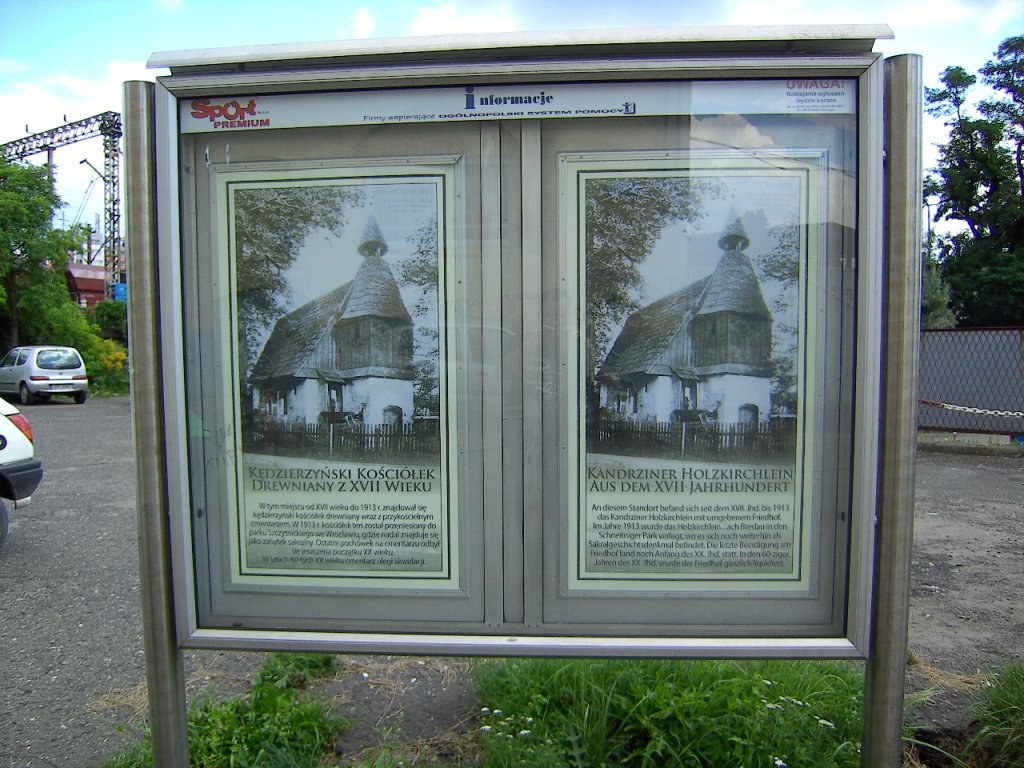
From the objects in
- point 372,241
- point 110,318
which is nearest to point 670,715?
point 372,241

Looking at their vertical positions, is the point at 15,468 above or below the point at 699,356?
below

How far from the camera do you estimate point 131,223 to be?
2346mm

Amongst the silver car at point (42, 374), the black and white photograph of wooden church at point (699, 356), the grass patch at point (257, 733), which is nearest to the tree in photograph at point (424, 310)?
the black and white photograph of wooden church at point (699, 356)

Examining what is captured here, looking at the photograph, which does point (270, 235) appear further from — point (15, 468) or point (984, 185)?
point (984, 185)

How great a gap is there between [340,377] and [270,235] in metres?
0.52

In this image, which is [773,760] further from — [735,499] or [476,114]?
[476,114]

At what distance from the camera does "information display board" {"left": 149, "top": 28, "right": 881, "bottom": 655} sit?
2.35 m

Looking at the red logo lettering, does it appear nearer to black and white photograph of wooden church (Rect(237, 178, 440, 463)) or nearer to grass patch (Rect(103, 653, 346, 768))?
black and white photograph of wooden church (Rect(237, 178, 440, 463))

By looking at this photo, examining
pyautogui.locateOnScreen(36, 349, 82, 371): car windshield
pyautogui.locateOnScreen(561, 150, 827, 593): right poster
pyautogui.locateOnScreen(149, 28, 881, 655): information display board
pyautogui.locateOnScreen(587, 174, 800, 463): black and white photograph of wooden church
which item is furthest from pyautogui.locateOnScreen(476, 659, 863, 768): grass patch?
pyautogui.locateOnScreen(36, 349, 82, 371): car windshield

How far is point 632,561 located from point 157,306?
1.74m

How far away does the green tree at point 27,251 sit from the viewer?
25828mm

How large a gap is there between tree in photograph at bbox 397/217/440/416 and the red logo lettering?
2.14 feet

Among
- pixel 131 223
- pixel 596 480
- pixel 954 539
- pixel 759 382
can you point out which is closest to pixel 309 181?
pixel 131 223

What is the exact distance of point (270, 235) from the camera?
8.07ft
